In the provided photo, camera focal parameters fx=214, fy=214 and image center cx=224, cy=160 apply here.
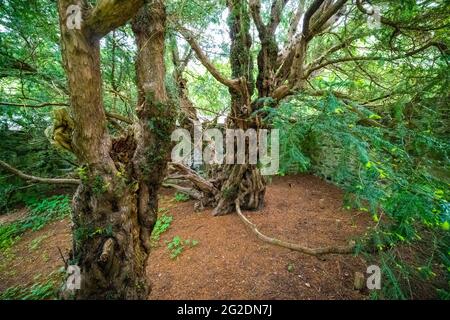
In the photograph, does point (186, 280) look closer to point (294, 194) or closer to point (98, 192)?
point (98, 192)

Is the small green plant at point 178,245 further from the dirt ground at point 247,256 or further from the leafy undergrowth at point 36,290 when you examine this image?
the leafy undergrowth at point 36,290

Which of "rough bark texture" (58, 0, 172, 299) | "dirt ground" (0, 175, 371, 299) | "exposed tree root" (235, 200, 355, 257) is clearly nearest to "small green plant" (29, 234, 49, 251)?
"dirt ground" (0, 175, 371, 299)

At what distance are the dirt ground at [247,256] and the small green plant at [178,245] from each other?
0.06 m

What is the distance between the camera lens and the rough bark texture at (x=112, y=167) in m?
1.49

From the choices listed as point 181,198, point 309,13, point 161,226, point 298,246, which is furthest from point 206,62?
point 181,198

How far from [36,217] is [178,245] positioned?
441 cm

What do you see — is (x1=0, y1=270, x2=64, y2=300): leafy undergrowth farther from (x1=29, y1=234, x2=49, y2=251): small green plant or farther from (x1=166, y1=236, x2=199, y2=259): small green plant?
(x1=166, y1=236, x2=199, y2=259): small green plant

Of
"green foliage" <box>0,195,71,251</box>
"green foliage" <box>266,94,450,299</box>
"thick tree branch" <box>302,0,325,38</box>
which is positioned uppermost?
"thick tree branch" <box>302,0,325,38</box>

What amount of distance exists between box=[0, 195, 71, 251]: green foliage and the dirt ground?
26 centimetres

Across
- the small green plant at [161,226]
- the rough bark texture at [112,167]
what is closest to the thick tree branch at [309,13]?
the rough bark texture at [112,167]

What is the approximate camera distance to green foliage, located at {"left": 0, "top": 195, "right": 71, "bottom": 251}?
472cm

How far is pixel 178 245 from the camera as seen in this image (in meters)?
3.37

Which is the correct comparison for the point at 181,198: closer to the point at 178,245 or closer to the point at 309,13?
the point at 178,245

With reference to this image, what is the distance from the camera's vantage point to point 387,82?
11.3 feet
